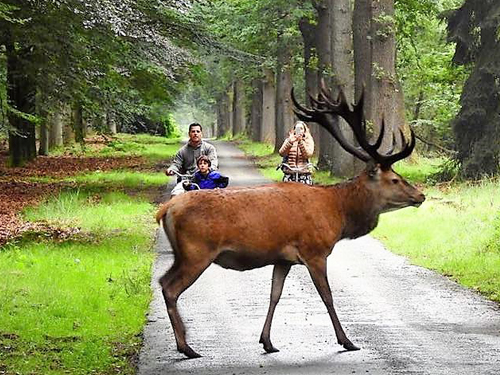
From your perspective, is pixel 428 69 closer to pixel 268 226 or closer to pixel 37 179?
pixel 37 179

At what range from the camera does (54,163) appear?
37.5 metres

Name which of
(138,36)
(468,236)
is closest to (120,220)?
(138,36)

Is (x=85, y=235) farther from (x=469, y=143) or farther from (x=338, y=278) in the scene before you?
(x=469, y=143)

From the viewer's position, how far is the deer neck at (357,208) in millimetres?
9453

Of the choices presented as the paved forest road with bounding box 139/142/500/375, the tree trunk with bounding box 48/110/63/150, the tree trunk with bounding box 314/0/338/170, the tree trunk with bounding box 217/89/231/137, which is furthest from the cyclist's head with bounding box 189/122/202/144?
the tree trunk with bounding box 217/89/231/137

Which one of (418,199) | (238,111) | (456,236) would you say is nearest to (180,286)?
(418,199)

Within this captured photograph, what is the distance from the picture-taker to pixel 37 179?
97.5 ft

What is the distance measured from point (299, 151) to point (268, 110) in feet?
122

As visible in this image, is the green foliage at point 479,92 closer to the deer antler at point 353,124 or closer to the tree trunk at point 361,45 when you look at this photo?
the tree trunk at point 361,45

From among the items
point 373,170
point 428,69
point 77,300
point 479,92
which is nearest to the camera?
point 373,170

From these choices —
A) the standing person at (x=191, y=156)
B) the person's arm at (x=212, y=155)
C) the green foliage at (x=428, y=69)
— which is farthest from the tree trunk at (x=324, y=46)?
the person's arm at (x=212, y=155)

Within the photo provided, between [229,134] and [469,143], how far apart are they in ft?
200

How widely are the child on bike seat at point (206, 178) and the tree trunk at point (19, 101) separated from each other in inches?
401

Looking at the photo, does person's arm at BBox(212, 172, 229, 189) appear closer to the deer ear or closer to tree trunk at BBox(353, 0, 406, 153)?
the deer ear
